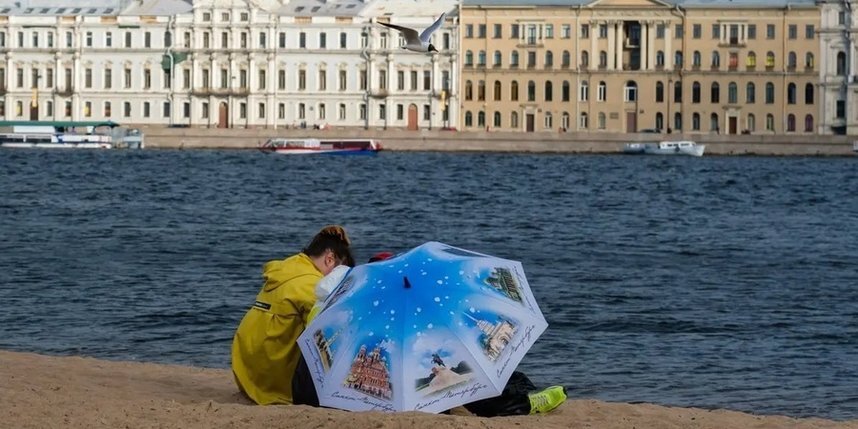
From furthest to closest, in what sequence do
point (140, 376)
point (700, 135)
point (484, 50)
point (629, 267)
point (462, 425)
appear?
1. point (484, 50)
2. point (700, 135)
3. point (629, 267)
4. point (140, 376)
5. point (462, 425)

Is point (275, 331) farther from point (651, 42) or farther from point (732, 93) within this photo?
point (651, 42)

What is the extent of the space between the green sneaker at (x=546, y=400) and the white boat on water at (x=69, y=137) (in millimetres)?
82783

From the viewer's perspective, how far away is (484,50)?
98000 millimetres

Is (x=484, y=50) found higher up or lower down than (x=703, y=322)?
higher up

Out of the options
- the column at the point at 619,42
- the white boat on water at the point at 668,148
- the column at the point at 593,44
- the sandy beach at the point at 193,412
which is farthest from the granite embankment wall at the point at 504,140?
the sandy beach at the point at 193,412

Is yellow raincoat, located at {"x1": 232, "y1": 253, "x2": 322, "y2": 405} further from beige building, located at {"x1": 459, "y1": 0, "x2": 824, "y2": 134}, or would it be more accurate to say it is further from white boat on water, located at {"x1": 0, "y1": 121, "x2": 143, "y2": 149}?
beige building, located at {"x1": 459, "y1": 0, "x2": 824, "y2": 134}

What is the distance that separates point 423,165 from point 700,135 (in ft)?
68.3

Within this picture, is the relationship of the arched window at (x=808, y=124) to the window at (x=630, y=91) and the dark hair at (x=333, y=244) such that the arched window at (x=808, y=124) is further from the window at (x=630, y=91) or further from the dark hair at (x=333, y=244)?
the dark hair at (x=333, y=244)

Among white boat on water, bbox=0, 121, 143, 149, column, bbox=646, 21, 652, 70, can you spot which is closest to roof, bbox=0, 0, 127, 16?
white boat on water, bbox=0, 121, 143, 149

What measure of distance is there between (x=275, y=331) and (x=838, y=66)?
8757 centimetres

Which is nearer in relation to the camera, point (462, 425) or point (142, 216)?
point (462, 425)

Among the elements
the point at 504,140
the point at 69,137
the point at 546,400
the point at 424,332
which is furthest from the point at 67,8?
the point at 424,332

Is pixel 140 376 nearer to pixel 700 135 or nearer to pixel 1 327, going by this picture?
pixel 1 327

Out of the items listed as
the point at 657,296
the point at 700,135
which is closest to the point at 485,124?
the point at 700,135
